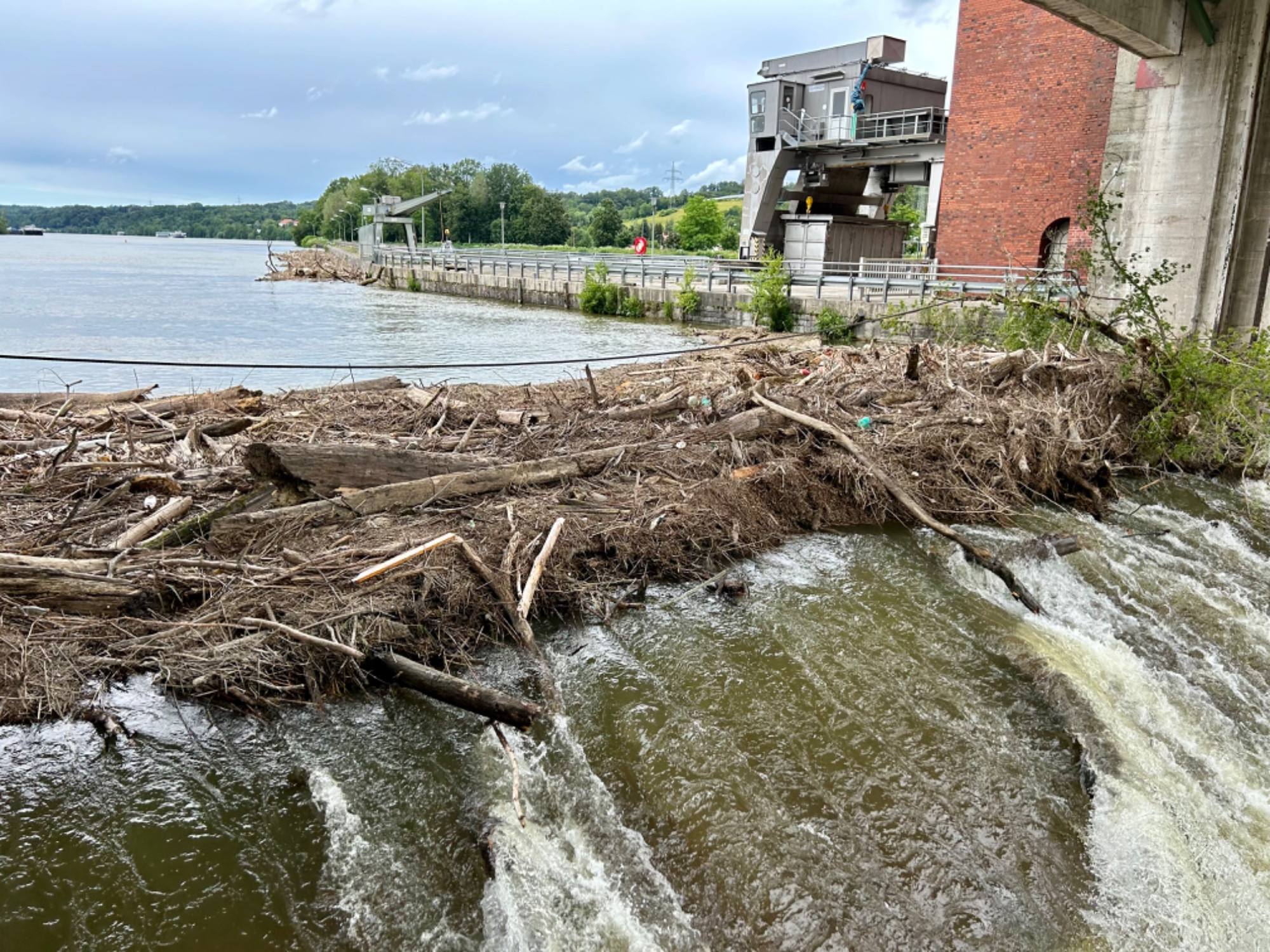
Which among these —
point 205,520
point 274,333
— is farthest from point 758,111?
point 205,520

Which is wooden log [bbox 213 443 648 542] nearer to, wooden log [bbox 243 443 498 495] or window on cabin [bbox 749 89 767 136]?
wooden log [bbox 243 443 498 495]

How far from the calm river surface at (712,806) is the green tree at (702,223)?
3887 inches

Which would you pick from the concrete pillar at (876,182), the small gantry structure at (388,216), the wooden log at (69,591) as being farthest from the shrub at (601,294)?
the wooden log at (69,591)

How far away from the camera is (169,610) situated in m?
5.72

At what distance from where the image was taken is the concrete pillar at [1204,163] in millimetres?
12898

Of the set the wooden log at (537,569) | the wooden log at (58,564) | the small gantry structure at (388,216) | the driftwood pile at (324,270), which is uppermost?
the small gantry structure at (388,216)

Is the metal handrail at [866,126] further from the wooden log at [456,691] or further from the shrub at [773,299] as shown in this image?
the wooden log at [456,691]

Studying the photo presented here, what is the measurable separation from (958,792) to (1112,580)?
3.98 m

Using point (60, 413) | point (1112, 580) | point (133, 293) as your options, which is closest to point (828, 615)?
point (1112, 580)

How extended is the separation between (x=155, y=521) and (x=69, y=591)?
0.95 metres

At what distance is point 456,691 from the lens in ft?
16.2

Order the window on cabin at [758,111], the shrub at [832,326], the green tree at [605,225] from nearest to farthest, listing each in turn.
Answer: the shrub at [832,326], the window on cabin at [758,111], the green tree at [605,225]

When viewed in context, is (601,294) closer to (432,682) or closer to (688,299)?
(688,299)

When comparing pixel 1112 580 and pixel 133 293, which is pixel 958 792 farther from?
pixel 133 293
